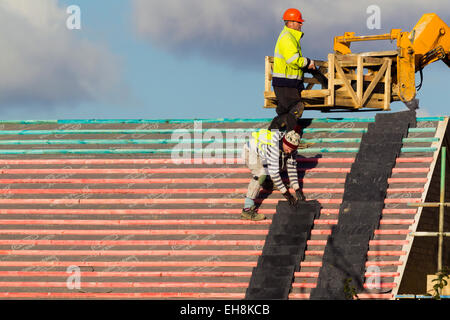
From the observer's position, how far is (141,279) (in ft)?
54.0

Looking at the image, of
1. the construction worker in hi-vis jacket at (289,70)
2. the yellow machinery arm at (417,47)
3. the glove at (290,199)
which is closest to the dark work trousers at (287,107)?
the construction worker in hi-vis jacket at (289,70)

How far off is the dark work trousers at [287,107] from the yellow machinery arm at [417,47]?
A: 367 centimetres

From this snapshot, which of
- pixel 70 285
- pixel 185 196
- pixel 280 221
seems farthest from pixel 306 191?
pixel 70 285

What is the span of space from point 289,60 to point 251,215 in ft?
10.8

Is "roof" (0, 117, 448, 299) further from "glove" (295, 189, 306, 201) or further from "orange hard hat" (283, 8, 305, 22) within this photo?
"orange hard hat" (283, 8, 305, 22)

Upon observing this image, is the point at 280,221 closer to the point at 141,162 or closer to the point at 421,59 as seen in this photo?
the point at 141,162

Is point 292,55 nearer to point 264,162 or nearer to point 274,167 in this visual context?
point 264,162

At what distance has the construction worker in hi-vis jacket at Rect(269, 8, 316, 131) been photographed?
1811 cm

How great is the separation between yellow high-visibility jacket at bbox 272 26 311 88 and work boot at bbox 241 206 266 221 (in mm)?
2884

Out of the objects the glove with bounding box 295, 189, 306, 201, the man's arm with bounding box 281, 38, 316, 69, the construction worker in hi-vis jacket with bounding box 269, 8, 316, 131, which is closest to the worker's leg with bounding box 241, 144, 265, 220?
the glove with bounding box 295, 189, 306, 201

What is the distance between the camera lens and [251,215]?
17344mm

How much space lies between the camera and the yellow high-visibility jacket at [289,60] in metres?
18.1

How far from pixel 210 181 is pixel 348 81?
13.7 ft

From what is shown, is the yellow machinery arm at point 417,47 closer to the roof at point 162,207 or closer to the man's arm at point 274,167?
the roof at point 162,207
